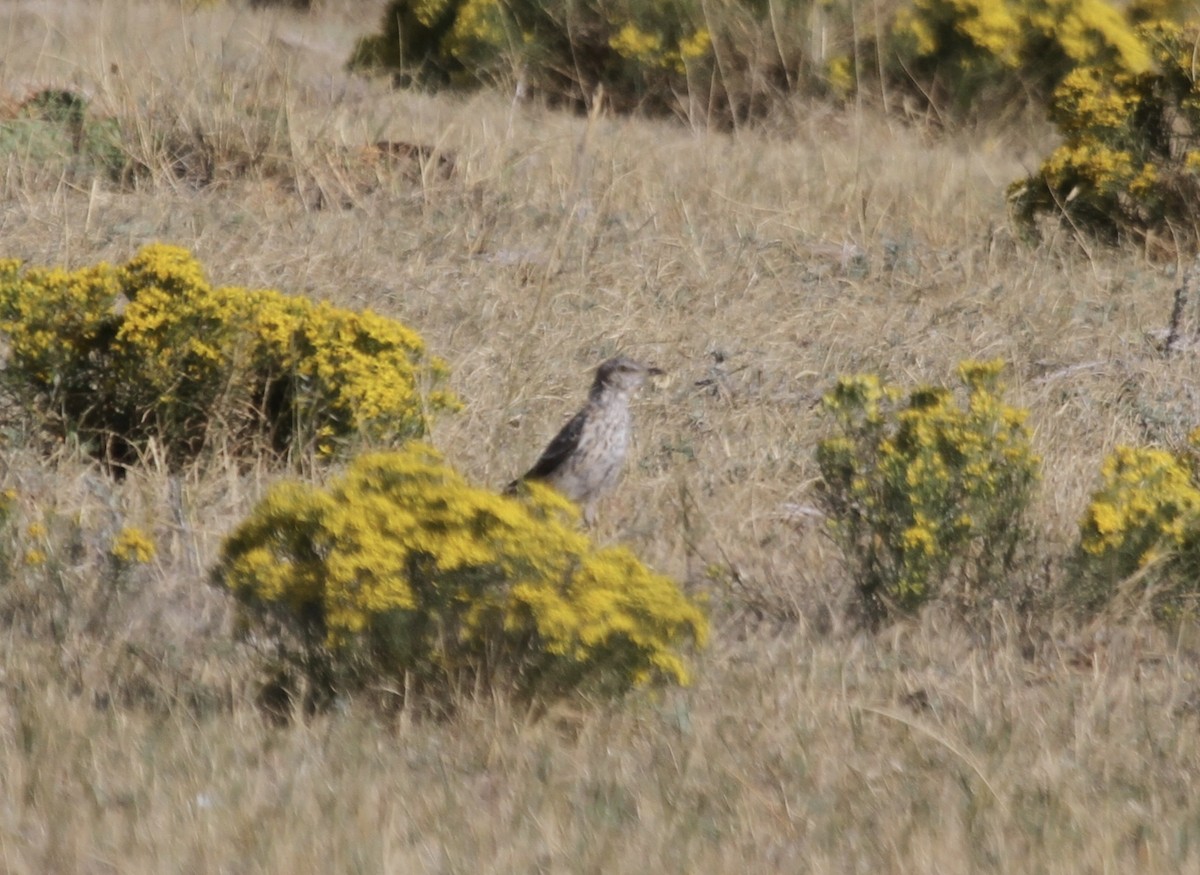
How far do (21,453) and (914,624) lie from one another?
3.13 m

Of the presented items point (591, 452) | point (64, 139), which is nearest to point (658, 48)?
point (64, 139)

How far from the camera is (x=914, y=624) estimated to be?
5.11 meters

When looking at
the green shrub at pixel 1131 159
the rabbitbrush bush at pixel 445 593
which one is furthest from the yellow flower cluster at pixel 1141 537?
the green shrub at pixel 1131 159

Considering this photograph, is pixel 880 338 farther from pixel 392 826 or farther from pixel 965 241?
pixel 392 826

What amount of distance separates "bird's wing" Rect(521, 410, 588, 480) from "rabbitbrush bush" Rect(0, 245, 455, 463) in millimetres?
418

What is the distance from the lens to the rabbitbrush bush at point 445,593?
406 centimetres

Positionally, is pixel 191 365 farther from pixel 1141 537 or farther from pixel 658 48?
pixel 658 48

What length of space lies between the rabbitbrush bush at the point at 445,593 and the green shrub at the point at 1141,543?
1459 millimetres

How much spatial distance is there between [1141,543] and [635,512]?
1.85 meters

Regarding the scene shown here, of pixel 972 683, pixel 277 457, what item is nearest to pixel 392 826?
pixel 972 683

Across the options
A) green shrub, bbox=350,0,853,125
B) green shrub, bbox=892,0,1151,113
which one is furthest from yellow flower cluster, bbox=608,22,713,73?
green shrub, bbox=892,0,1151,113

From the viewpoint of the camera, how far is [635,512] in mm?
6238

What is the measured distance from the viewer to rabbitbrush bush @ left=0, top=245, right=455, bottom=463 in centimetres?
621

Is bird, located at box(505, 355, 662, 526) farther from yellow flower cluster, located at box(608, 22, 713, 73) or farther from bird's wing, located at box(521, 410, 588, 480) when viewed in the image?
yellow flower cluster, located at box(608, 22, 713, 73)
